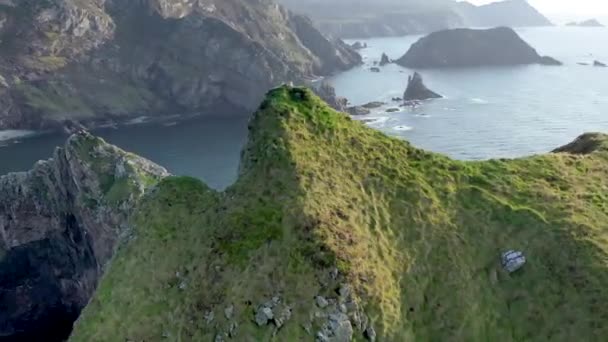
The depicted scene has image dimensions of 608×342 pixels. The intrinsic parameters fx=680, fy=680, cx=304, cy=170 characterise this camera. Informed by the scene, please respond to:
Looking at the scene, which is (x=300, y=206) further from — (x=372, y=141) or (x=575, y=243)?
(x=575, y=243)

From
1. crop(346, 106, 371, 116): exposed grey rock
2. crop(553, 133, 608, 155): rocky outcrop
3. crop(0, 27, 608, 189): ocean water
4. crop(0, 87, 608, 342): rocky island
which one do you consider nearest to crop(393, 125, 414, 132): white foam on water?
crop(0, 27, 608, 189): ocean water

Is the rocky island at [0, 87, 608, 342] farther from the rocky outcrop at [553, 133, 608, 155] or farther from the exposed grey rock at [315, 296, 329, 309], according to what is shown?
the rocky outcrop at [553, 133, 608, 155]

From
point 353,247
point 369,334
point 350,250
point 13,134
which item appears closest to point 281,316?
point 369,334

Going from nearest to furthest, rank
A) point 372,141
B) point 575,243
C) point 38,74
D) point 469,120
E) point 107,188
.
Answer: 1. point 575,243
2. point 372,141
3. point 107,188
4. point 469,120
5. point 38,74

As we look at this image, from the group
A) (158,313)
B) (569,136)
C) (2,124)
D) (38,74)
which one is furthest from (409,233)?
(38,74)

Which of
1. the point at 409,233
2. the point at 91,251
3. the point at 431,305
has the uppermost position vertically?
the point at 409,233

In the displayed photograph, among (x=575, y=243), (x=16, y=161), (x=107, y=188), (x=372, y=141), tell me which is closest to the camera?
(x=575, y=243)

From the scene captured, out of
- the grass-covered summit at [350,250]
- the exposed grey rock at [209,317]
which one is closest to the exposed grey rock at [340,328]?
the grass-covered summit at [350,250]
